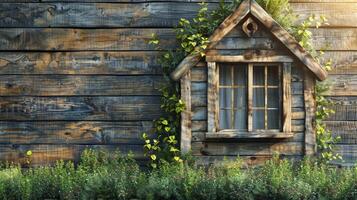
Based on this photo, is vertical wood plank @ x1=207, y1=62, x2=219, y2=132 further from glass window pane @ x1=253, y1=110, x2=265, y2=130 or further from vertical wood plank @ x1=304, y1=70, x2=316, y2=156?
vertical wood plank @ x1=304, y1=70, x2=316, y2=156

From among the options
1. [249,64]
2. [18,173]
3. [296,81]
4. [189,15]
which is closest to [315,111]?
[296,81]

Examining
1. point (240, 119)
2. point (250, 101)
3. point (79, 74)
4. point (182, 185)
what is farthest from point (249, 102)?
point (79, 74)

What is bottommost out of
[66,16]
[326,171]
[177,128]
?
[326,171]

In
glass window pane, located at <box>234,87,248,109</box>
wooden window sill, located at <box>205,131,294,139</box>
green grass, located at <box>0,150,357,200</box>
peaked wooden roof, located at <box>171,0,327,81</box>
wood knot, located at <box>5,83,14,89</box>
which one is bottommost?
green grass, located at <box>0,150,357,200</box>

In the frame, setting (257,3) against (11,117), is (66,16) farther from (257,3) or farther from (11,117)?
(257,3)

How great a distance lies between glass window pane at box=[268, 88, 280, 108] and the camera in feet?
26.8

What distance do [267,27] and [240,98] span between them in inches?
40.6

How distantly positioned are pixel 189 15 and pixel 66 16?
174 centimetres

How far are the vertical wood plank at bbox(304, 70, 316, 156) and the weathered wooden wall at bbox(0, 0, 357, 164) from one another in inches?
22.6

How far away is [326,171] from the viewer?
8156mm

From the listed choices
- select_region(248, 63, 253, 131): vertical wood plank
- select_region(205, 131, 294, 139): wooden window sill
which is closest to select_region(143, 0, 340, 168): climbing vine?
select_region(205, 131, 294, 139): wooden window sill

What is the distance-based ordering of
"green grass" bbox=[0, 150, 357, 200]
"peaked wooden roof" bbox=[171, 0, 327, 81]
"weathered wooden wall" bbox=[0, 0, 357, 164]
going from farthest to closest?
"weathered wooden wall" bbox=[0, 0, 357, 164], "peaked wooden roof" bbox=[171, 0, 327, 81], "green grass" bbox=[0, 150, 357, 200]

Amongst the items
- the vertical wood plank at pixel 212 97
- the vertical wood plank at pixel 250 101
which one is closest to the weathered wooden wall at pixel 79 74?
the vertical wood plank at pixel 212 97

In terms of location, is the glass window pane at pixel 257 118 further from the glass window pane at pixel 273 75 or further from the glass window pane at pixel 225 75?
the glass window pane at pixel 225 75
